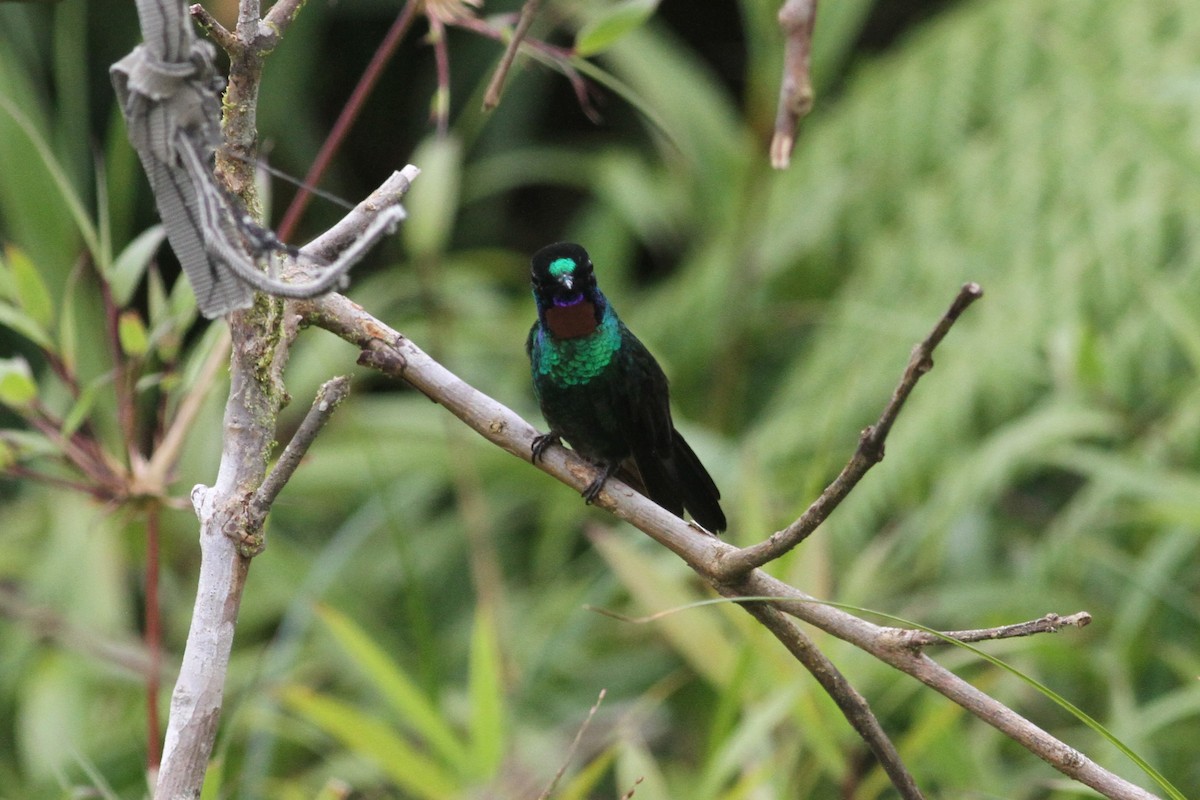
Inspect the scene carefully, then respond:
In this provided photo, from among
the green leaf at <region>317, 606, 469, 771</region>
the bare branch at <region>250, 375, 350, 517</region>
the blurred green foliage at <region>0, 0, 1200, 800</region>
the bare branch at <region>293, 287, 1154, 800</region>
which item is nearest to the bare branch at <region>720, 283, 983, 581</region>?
the bare branch at <region>293, 287, 1154, 800</region>

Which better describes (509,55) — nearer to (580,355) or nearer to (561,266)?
(561,266)

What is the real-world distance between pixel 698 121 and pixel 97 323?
2149mm

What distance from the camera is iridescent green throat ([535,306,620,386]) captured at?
2.13 metres

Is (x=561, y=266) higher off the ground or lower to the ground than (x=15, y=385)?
higher

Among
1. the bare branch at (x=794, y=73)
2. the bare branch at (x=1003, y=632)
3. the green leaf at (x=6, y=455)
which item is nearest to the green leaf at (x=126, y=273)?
the green leaf at (x=6, y=455)

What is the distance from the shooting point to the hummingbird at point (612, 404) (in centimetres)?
206

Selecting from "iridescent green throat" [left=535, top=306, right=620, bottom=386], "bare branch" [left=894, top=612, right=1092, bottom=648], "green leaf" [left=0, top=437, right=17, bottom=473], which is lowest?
"bare branch" [left=894, top=612, right=1092, bottom=648]

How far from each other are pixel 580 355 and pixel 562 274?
0.26 m

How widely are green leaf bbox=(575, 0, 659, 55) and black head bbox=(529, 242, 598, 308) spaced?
354 mm

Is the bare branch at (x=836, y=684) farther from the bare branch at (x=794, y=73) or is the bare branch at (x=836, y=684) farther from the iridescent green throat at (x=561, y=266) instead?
the iridescent green throat at (x=561, y=266)

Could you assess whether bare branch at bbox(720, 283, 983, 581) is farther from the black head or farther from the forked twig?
the black head

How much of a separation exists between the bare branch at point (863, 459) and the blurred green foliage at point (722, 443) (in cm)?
69

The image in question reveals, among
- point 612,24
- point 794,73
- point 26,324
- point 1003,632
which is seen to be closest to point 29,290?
point 26,324

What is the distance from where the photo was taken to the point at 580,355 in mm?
2133
